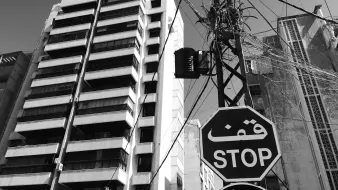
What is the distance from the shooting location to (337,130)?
26.1 metres

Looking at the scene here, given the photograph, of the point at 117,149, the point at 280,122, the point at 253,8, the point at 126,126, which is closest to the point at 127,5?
the point at 126,126

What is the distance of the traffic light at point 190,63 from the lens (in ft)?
18.6

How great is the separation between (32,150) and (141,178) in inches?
504

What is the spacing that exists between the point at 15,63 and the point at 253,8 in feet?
143

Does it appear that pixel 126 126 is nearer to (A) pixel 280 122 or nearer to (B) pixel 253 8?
(A) pixel 280 122

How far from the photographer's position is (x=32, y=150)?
3080 cm

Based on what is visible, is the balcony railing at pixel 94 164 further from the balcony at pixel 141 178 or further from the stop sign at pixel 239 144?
the stop sign at pixel 239 144

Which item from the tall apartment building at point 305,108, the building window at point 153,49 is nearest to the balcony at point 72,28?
the building window at point 153,49

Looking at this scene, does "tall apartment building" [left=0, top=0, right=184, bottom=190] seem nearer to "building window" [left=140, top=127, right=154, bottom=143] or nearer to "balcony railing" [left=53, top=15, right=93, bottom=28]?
"balcony railing" [left=53, top=15, right=93, bottom=28]

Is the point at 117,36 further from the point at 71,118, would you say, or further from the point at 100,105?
the point at 71,118

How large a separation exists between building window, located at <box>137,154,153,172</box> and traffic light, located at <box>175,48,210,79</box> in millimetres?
24686

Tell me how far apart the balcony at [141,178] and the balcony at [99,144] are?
8.84 feet

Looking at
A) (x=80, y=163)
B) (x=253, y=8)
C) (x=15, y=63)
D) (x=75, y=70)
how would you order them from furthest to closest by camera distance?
(x=15, y=63), (x=75, y=70), (x=80, y=163), (x=253, y=8)

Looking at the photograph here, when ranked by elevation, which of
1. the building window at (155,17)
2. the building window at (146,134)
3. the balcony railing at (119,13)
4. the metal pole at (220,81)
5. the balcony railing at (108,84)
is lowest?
the metal pole at (220,81)
